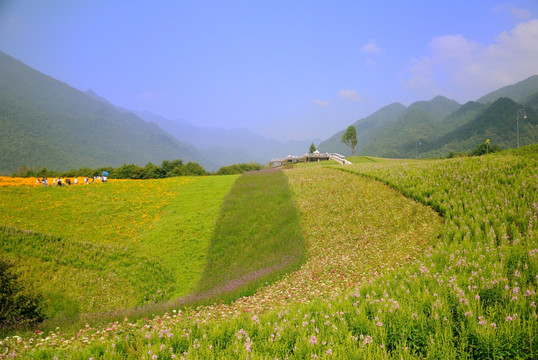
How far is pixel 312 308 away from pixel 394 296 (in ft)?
6.25

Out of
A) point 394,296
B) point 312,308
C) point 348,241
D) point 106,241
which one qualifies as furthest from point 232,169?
point 394,296

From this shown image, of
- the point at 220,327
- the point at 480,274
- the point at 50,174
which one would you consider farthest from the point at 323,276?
the point at 50,174

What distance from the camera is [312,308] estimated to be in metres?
6.33

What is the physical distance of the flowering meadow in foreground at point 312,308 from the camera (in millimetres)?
4820

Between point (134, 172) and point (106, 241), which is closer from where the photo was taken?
Answer: point (106, 241)

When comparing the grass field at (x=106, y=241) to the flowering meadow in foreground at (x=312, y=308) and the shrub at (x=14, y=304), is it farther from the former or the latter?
the flowering meadow in foreground at (x=312, y=308)

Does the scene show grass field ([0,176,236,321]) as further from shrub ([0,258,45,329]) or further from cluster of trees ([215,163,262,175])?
cluster of trees ([215,163,262,175])

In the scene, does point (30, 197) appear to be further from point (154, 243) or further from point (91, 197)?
point (154, 243)

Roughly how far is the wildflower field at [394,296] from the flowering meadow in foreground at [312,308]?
0.13 ft

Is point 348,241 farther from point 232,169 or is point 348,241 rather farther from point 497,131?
point 497,131

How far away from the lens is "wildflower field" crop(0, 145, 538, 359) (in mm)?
4590

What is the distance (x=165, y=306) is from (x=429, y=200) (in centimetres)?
1344

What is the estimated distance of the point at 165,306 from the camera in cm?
995

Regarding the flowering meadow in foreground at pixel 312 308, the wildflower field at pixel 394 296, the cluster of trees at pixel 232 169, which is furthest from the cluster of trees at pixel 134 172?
the wildflower field at pixel 394 296
